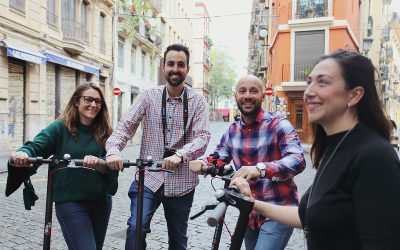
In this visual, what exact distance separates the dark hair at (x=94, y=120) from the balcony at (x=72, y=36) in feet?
54.0

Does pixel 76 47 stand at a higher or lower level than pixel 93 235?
higher

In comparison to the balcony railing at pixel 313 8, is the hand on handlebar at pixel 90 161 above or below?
below

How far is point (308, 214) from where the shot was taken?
165cm

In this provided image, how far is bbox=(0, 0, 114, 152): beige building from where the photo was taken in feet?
47.3

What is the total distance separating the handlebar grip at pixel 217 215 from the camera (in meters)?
1.54

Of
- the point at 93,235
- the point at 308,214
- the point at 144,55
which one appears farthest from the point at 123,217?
the point at 144,55

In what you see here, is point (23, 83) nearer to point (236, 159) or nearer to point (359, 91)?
point (236, 159)

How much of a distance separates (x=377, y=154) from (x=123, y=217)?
17.8 ft

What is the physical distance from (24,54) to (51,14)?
3881 mm

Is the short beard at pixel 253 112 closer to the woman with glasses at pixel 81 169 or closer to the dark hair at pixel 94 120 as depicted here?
the woman with glasses at pixel 81 169

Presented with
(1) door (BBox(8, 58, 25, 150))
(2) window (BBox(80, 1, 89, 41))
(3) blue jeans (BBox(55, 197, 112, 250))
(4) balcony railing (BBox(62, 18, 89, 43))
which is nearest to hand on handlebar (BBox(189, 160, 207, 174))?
(3) blue jeans (BBox(55, 197, 112, 250))

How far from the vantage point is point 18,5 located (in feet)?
50.2

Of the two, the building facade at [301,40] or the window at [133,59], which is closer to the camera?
the building facade at [301,40]

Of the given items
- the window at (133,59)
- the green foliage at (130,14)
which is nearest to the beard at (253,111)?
the green foliage at (130,14)
